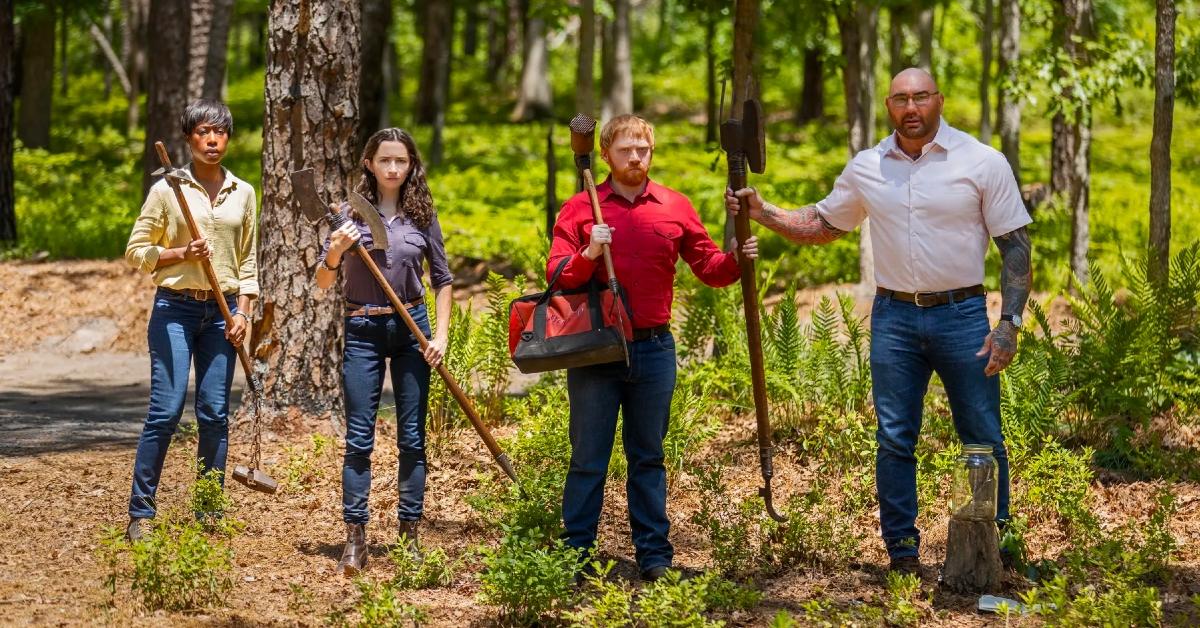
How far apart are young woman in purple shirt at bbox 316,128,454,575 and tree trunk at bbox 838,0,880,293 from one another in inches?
251

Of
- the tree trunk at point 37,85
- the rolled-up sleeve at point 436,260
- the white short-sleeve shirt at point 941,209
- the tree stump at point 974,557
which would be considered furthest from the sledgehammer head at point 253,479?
the tree trunk at point 37,85

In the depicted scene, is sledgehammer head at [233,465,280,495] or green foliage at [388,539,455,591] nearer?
green foliage at [388,539,455,591]

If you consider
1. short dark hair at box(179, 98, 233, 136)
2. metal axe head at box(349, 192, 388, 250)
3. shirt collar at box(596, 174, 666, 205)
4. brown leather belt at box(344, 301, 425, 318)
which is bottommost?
brown leather belt at box(344, 301, 425, 318)

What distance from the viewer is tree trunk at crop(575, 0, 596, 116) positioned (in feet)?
48.5

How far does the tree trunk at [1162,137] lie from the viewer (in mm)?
8250

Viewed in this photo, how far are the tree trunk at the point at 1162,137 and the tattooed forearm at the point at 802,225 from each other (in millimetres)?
3392

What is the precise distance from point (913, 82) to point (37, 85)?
927 inches


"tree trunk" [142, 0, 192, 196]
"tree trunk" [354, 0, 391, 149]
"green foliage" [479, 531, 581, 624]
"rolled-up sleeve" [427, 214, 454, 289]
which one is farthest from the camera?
"tree trunk" [354, 0, 391, 149]

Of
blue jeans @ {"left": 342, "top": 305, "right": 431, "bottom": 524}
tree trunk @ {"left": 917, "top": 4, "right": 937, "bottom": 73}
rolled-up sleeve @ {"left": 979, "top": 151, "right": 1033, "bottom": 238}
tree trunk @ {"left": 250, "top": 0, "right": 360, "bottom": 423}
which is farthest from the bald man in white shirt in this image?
tree trunk @ {"left": 917, "top": 4, "right": 937, "bottom": 73}

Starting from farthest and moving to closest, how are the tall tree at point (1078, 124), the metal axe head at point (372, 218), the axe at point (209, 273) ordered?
1. the tall tree at point (1078, 124)
2. the axe at point (209, 273)
3. the metal axe head at point (372, 218)

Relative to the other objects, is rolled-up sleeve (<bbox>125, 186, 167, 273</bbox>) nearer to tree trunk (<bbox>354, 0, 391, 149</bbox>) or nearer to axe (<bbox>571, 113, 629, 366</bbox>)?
axe (<bbox>571, 113, 629, 366</bbox>)

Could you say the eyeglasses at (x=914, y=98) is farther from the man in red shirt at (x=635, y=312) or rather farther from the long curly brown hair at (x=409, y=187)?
the long curly brown hair at (x=409, y=187)

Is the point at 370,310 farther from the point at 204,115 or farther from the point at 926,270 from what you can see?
the point at 926,270

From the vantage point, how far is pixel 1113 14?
25.8m
